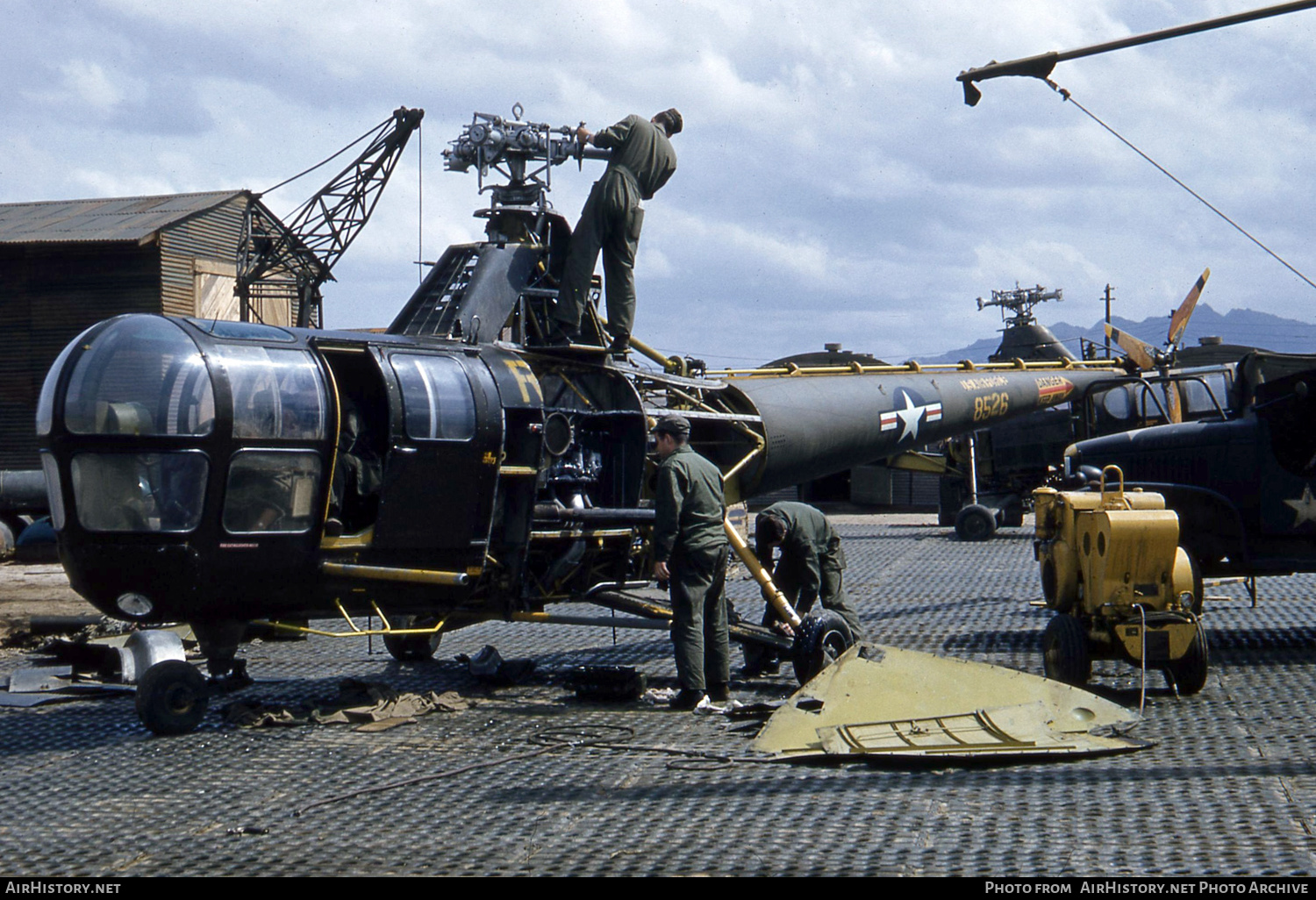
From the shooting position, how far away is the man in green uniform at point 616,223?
8664 millimetres

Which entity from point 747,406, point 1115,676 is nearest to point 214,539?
point 747,406

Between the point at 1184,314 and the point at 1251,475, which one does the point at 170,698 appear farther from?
the point at 1184,314

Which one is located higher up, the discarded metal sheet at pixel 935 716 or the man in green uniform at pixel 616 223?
the man in green uniform at pixel 616 223

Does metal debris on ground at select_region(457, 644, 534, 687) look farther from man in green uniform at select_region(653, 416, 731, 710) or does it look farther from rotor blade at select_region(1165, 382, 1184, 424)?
rotor blade at select_region(1165, 382, 1184, 424)

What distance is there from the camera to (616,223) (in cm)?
872

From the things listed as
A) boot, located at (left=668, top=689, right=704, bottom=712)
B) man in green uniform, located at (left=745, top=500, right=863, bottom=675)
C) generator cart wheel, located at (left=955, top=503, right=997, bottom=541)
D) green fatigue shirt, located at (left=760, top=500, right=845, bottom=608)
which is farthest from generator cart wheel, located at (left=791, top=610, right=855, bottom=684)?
generator cart wheel, located at (left=955, top=503, right=997, bottom=541)

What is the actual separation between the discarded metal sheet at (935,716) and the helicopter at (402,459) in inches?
56.5

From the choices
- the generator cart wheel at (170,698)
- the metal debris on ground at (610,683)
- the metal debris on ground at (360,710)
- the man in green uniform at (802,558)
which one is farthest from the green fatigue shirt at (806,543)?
the generator cart wheel at (170,698)

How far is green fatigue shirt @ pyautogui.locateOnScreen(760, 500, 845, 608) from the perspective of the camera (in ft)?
29.0

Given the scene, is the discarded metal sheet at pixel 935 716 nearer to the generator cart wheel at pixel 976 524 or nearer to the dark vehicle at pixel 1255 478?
the dark vehicle at pixel 1255 478

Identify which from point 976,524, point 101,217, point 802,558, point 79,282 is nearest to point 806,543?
point 802,558

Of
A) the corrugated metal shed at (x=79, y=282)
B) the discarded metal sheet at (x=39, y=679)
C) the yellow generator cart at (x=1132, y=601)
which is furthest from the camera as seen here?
the corrugated metal shed at (x=79, y=282)

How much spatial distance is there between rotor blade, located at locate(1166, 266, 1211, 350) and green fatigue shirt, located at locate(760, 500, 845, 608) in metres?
10.8

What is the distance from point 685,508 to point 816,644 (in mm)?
1356
